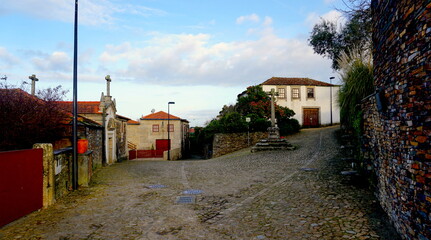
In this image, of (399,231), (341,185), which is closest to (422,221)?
(399,231)

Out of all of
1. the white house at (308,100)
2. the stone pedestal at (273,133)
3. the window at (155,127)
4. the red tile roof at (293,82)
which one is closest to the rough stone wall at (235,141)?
the stone pedestal at (273,133)

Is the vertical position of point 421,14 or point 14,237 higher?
point 421,14

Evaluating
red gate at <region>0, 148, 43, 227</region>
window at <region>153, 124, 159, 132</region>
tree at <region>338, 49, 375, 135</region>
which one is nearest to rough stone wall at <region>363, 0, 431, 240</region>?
tree at <region>338, 49, 375, 135</region>

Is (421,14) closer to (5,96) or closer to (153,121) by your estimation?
(5,96)

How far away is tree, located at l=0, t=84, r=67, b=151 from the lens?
8398 millimetres

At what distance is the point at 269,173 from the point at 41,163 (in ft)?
26.0

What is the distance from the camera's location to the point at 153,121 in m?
39.9

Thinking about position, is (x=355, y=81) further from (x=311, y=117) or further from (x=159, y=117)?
(x=159, y=117)

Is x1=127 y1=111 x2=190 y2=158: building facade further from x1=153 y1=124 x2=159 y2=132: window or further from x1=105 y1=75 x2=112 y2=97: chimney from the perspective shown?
x1=105 y1=75 x2=112 y2=97: chimney

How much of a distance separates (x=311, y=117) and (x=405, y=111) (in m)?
30.9

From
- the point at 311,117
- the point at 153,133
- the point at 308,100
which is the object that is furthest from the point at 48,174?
the point at 153,133

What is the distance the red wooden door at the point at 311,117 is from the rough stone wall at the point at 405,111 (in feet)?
94.2

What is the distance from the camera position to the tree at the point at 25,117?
27.6 feet

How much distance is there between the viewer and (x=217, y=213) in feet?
20.1
